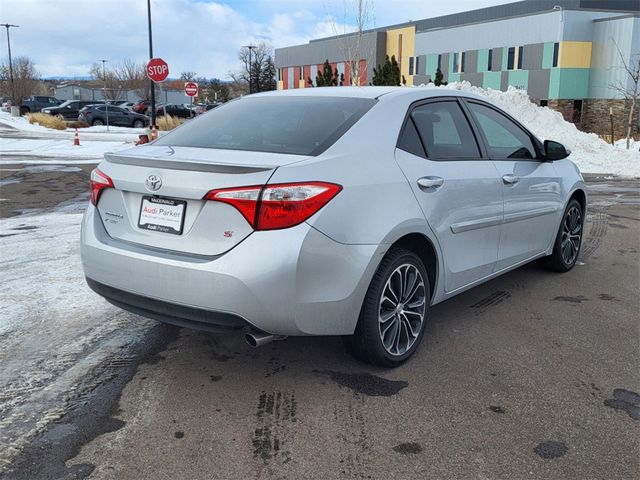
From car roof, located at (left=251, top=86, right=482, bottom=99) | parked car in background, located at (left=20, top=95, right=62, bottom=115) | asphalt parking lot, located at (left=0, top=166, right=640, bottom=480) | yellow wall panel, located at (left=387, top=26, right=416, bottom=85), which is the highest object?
yellow wall panel, located at (left=387, top=26, right=416, bottom=85)

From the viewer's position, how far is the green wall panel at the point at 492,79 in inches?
1699

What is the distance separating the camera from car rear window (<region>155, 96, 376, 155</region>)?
3.61 meters

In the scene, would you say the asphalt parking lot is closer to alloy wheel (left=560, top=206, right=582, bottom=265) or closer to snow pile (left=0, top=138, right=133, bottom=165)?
alloy wheel (left=560, top=206, right=582, bottom=265)

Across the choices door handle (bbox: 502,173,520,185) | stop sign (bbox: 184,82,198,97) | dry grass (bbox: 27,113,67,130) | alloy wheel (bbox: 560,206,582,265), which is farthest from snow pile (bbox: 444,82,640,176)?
dry grass (bbox: 27,113,67,130)

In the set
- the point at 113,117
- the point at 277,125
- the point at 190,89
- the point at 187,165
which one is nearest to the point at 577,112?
the point at 190,89

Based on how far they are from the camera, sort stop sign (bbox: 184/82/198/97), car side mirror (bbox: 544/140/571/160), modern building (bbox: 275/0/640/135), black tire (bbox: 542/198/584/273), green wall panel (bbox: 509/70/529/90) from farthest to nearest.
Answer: green wall panel (bbox: 509/70/529/90) → modern building (bbox: 275/0/640/135) → stop sign (bbox: 184/82/198/97) → black tire (bbox: 542/198/584/273) → car side mirror (bbox: 544/140/571/160)

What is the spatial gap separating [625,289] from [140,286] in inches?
170

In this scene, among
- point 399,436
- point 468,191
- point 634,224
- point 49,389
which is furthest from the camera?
point 634,224

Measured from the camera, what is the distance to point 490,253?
461 centimetres

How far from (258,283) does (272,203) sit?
400mm

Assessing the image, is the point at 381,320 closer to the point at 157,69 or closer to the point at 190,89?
the point at 157,69

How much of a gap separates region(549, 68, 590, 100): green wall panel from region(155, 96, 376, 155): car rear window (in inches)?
1532

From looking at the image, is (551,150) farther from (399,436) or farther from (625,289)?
(399,436)

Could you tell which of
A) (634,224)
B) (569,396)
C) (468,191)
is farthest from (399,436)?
(634,224)
